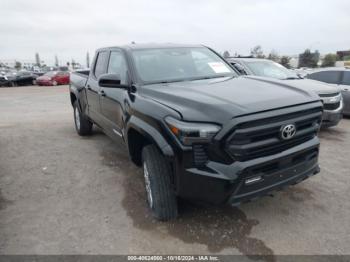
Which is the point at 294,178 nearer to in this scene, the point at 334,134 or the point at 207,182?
the point at 207,182

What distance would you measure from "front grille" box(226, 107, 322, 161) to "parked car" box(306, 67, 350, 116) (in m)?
6.33

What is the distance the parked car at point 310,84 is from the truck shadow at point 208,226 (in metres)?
3.09

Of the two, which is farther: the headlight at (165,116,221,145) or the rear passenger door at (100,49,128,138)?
the rear passenger door at (100,49,128,138)

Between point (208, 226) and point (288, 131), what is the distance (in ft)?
4.09

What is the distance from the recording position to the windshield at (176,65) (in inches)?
152

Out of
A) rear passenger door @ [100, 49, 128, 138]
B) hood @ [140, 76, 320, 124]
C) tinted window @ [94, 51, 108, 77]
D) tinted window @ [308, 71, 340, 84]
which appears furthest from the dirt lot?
tinted window @ [308, 71, 340, 84]

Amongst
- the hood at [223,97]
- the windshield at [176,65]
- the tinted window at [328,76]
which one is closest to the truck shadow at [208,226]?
the hood at [223,97]

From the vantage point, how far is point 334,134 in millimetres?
6855

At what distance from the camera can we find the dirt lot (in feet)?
9.62

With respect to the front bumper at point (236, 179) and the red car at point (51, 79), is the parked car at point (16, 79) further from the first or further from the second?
the front bumper at point (236, 179)

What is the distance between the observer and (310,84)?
677cm

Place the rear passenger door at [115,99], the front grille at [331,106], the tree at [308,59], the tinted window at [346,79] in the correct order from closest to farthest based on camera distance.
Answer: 1. the rear passenger door at [115,99]
2. the front grille at [331,106]
3. the tinted window at [346,79]
4. the tree at [308,59]

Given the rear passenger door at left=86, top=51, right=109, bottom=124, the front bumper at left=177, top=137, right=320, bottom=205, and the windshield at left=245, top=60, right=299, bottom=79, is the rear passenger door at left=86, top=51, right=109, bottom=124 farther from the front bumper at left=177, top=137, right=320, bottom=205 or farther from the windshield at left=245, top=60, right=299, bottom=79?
the windshield at left=245, top=60, right=299, bottom=79

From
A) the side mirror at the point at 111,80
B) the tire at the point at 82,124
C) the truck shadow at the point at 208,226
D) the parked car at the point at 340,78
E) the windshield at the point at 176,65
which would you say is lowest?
Answer: the truck shadow at the point at 208,226
